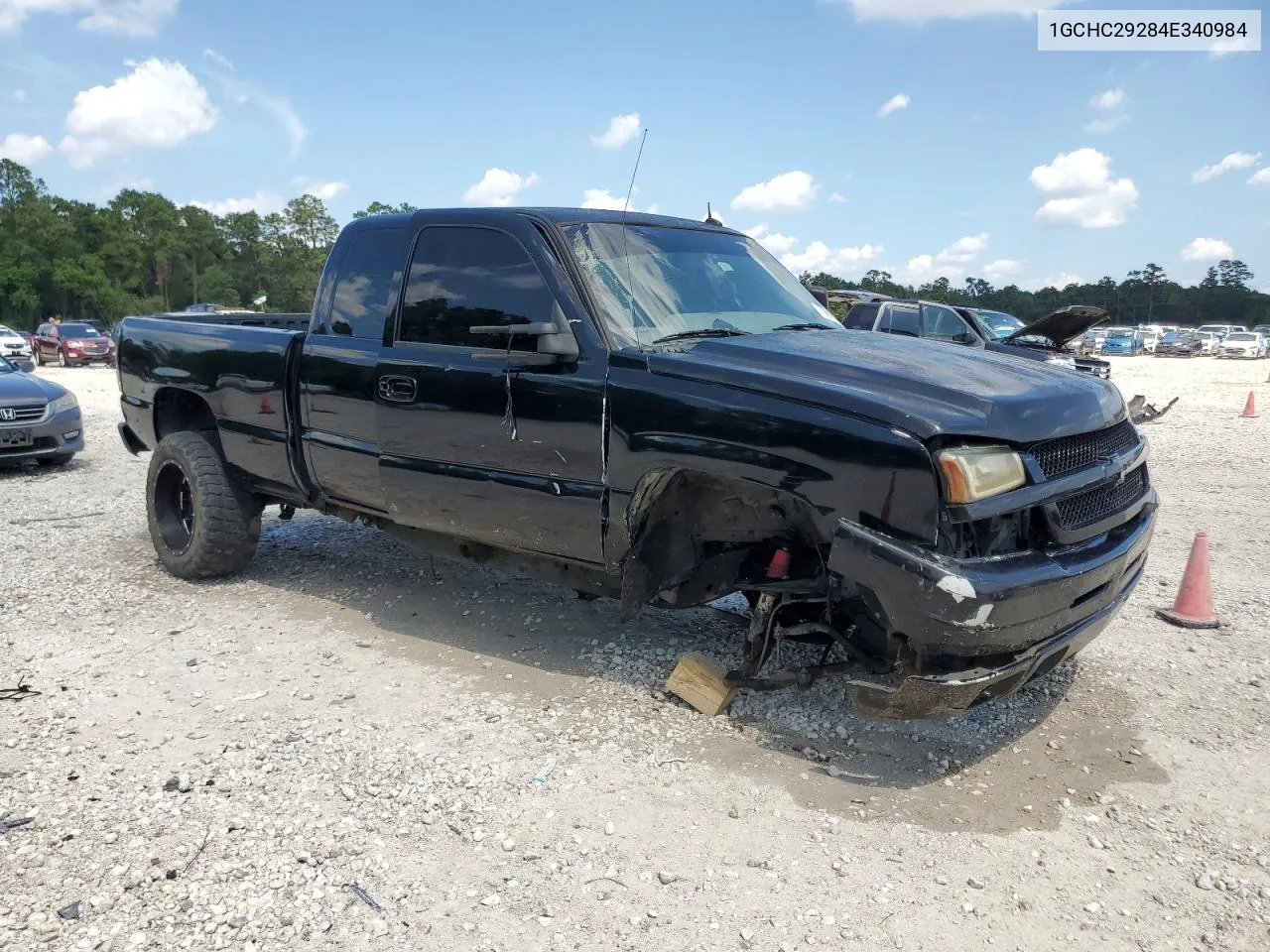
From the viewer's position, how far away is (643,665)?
4.26m

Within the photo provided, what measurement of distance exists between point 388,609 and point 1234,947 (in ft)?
13.1

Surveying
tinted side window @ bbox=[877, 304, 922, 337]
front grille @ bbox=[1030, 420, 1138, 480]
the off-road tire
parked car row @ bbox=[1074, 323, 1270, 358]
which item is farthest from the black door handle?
parked car row @ bbox=[1074, 323, 1270, 358]

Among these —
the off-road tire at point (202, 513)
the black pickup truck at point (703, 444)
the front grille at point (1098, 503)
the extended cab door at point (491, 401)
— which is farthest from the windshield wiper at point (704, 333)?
the off-road tire at point (202, 513)

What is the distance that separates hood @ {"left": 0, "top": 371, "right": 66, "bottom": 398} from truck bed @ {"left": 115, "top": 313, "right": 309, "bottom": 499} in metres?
4.12

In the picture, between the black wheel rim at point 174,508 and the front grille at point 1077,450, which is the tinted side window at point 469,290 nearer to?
the front grille at point 1077,450

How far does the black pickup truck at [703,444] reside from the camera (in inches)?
116

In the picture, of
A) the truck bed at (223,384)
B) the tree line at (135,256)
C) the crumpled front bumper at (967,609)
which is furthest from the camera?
the tree line at (135,256)

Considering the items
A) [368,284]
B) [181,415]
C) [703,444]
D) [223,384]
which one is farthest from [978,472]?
[181,415]

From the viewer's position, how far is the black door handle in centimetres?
422

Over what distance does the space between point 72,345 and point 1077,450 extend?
31652 mm

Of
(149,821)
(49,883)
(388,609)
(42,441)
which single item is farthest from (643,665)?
(42,441)

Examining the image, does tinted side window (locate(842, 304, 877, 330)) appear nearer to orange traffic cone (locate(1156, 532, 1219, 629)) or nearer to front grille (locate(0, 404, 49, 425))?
orange traffic cone (locate(1156, 532, 1219, 629))

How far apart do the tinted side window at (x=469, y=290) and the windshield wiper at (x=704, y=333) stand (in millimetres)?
504

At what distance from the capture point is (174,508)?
5879mm
